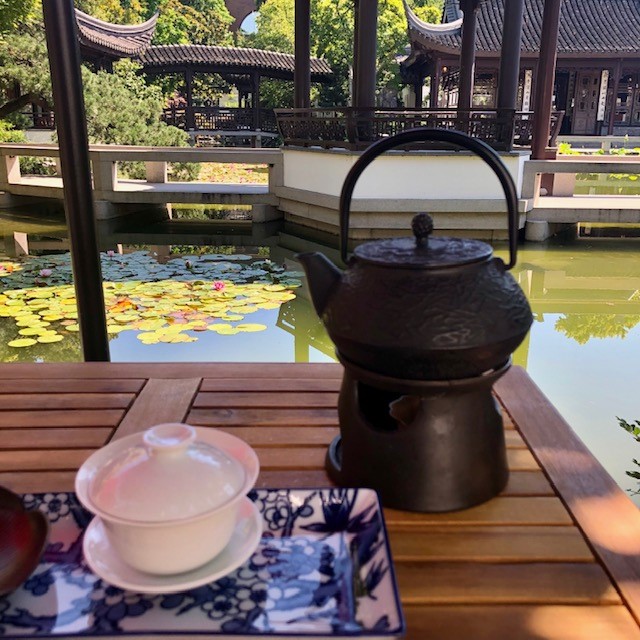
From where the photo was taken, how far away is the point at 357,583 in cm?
61

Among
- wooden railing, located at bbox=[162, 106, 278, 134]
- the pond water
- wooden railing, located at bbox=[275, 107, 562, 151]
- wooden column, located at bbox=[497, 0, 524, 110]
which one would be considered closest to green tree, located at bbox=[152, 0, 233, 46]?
wooden railing, located at bbox=[162, 106, 278, 134]

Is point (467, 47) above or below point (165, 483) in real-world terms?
above

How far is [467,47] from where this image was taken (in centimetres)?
795

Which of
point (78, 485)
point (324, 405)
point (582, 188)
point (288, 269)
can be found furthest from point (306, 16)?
point (78, 485)

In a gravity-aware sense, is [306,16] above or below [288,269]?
above

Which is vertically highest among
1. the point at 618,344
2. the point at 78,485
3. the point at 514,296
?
the point at 514,296

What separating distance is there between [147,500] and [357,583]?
0.69ft

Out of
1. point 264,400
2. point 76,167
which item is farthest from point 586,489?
point 76,167

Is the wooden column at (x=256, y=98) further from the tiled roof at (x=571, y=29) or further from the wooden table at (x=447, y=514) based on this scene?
the wooden table at (x=447, y=514)

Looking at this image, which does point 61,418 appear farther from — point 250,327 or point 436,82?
point 436,82

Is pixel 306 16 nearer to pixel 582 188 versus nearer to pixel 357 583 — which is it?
pixel 582 188

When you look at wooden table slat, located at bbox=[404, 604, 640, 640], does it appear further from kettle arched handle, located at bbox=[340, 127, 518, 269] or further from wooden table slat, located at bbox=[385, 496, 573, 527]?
kettle arched handle, located at bbox=[340, 127, 518, 269]

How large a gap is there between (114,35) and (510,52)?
33.5 feet

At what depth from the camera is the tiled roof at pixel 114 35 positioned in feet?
40.6
